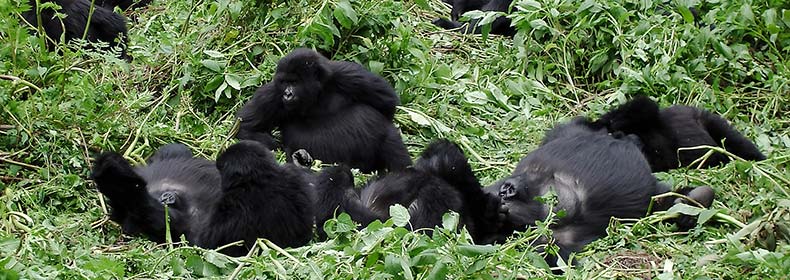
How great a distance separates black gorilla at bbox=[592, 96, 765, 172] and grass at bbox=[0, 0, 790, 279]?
246 mm

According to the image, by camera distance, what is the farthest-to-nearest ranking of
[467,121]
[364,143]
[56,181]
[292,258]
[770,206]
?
[467,121] < [364,143] < [56,181] < [770,206] < [292,258]

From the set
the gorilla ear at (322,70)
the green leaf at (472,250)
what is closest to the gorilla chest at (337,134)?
the gorilla ear at (322,70)

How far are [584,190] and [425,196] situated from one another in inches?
33.4

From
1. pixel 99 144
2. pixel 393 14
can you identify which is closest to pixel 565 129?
pixel 393 14

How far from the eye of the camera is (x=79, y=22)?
10250mm

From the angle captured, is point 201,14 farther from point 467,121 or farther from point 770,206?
point 770,206

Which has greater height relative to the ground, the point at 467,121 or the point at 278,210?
the point at 278,210

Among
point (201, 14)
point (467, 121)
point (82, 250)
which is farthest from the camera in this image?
point (201, 14)

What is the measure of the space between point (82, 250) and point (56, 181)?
1.52m

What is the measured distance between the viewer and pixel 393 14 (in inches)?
336

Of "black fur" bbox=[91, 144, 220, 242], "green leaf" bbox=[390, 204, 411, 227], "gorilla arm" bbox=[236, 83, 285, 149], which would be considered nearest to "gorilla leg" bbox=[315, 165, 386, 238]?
"black fur" bbox=[91, 144, 220, 242]

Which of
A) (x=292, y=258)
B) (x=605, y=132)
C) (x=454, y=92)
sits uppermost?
(x=292, y=258)

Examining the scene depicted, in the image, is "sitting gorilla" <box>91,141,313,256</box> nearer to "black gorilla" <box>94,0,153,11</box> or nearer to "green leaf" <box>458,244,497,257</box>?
"green leaf" <box>458,244,497,257</box>

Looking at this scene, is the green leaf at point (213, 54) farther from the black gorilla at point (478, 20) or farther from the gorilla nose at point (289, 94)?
the black gorilla at point (478, 20)
